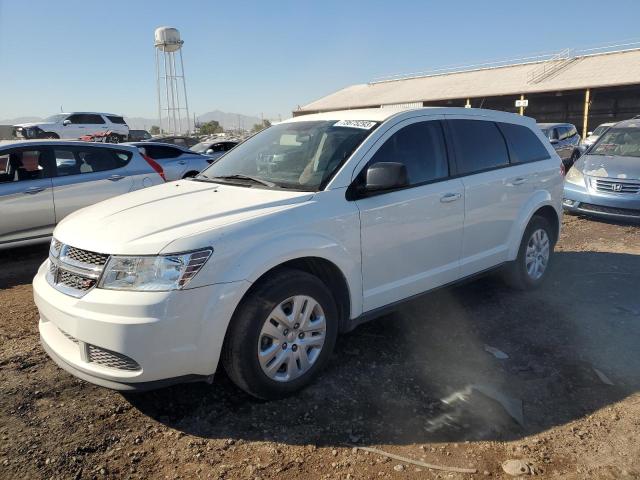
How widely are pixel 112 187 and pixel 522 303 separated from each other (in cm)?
546

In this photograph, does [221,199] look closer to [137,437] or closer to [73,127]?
[137,437]

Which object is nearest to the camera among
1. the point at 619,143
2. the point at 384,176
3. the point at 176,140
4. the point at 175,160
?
the point at 384,176

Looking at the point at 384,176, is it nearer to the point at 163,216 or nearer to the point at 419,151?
the point at 419,151

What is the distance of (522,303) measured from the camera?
4.97 meters

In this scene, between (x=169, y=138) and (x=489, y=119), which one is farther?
(x=169, y=138)

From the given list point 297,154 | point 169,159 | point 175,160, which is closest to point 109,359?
point 297,154

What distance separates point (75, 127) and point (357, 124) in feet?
82.8

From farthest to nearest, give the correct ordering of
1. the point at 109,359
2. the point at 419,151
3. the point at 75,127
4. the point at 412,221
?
the point at 75,127
the point at 419,151
the point at 412,221
the point at 109,359

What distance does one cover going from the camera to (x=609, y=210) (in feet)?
27.4

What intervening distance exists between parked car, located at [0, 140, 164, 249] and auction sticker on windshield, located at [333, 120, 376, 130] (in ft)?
14.3

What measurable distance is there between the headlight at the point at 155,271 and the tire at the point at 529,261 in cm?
331

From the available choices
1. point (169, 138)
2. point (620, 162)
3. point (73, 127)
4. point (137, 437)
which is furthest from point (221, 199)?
point (73, 127)

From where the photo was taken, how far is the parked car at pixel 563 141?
1595cm

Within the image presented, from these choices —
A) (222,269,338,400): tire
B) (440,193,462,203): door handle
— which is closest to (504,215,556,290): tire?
(440,193,462,203): door handle
